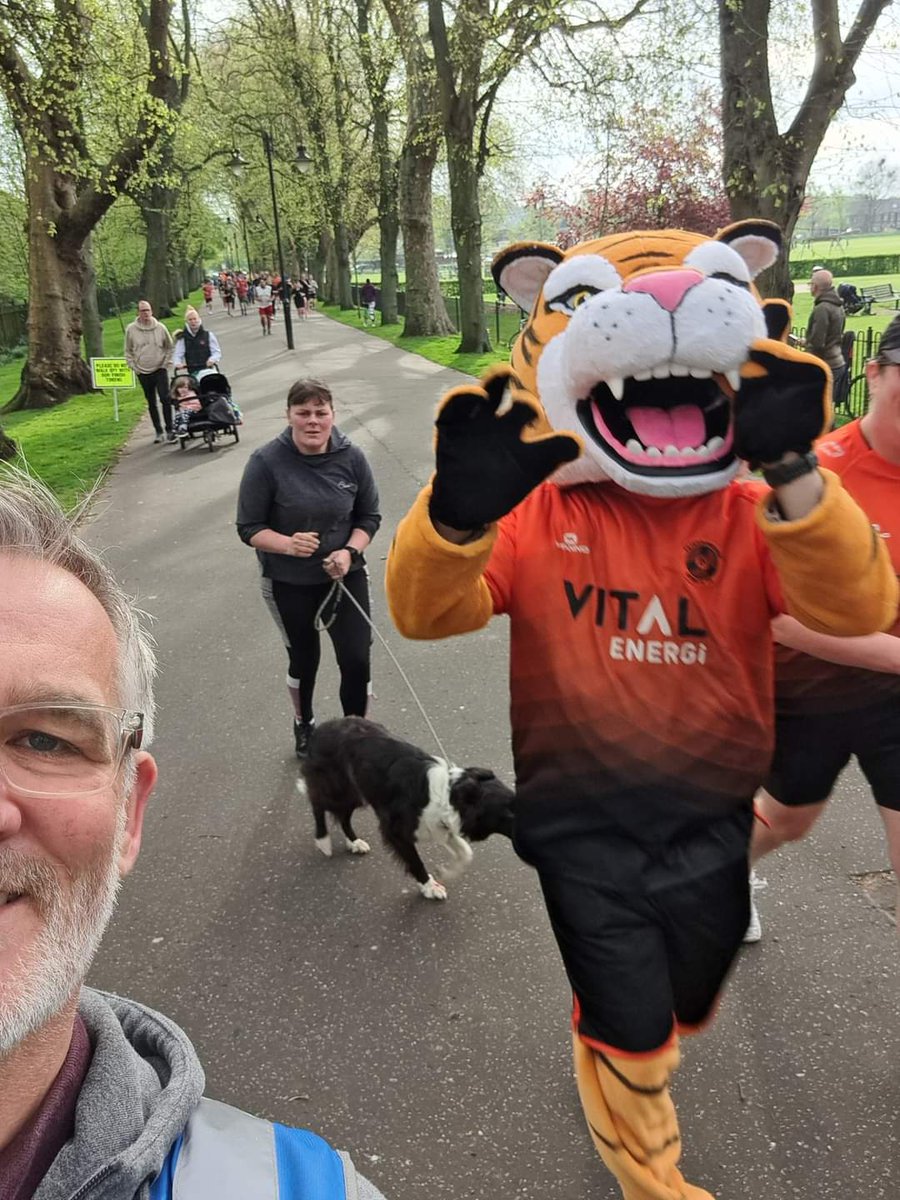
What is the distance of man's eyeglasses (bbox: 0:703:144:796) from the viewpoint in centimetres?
120

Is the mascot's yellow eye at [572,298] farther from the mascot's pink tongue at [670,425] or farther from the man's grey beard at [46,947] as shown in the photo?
the man's grey beard at [46,947]

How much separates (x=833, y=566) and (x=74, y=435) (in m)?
13.9

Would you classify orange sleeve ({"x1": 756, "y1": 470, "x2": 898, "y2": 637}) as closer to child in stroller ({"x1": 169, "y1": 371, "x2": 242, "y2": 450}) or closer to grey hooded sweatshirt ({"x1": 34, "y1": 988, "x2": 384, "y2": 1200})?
grey hooded sweatshirt ({"x1": 34, "y1": 988, "x2": 384, "y2": 1200})

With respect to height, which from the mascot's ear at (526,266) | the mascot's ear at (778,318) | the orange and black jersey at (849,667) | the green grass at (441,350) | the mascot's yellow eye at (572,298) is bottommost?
the green grass at (441,350)

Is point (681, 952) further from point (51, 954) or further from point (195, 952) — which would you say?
point (195, 952)

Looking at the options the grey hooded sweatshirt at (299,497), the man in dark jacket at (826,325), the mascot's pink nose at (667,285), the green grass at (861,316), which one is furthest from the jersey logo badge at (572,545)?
the green grass at (861,316)

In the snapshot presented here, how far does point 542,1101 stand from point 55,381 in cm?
1717

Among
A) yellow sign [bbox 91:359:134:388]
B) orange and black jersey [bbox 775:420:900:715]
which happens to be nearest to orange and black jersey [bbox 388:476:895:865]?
orange and black jersey [bbox 775:420:900:715]

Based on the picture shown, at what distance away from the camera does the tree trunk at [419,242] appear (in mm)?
21109

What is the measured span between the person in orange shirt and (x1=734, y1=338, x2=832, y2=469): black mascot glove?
1.93ft

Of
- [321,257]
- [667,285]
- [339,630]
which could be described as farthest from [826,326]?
[321,257]

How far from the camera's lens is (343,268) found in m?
41.6

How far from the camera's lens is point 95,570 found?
1.52 meters

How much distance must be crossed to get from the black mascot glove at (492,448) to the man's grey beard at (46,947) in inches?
38.0
